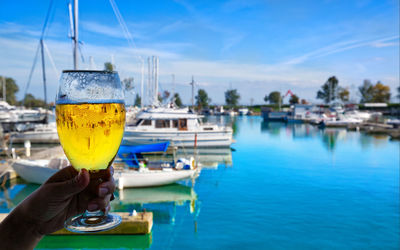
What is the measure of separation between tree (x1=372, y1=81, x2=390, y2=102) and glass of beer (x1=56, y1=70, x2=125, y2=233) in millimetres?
111701

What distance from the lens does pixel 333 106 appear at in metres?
63.2

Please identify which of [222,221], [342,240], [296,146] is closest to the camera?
[342,240]

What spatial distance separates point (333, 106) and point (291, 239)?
60.3 meters

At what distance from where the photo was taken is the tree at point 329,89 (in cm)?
9619

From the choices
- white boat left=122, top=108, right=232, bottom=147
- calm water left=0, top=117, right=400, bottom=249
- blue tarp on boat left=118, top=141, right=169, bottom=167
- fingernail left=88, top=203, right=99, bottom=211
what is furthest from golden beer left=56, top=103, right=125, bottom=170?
white boat left=122, top=108, right=232, bottom=147

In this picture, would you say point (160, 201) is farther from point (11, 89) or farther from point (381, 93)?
point (381, 93)

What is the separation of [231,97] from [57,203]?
125888 mm

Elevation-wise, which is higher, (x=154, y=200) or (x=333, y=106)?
(x=333, y=106)

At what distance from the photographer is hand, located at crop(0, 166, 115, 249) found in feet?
2.62

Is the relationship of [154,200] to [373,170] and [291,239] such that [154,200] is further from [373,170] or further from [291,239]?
[373,170]

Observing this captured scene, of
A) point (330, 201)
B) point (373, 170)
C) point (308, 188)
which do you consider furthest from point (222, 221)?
point (373, 170)

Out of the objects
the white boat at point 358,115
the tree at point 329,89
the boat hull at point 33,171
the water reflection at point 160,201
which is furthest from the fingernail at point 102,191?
the tree at point 329,89

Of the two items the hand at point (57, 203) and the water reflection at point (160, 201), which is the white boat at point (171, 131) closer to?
the water reflection at point (160, 201)

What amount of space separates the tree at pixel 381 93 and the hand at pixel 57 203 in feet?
367
